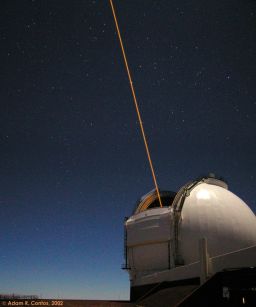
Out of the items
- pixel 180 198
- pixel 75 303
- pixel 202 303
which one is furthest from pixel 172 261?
pixel 202 303

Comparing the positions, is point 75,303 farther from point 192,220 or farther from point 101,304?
point 192,220

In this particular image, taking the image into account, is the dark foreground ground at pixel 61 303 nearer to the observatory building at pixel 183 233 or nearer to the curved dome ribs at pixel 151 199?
the observatory building at pixel 183 233

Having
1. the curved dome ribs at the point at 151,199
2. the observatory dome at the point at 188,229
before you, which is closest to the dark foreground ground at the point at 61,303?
the observatory dome at the point at 188,229

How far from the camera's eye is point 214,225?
20.5 metres

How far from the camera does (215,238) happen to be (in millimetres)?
20234

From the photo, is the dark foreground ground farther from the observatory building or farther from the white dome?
the white dome

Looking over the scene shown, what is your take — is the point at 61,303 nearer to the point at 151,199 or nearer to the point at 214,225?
the point at 151,199

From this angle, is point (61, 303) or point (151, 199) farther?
point (151, 199)

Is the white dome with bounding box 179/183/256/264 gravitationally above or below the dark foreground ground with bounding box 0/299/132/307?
above

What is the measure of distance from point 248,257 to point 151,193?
47.1 feet

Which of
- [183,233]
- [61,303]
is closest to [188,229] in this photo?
[183,233]

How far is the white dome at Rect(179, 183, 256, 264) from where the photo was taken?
20.2 metres

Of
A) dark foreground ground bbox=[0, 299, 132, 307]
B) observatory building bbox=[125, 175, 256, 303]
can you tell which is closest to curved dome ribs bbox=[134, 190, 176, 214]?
observatory building bbox=[125, 175, 256, 303]

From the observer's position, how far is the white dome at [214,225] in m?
20.2
